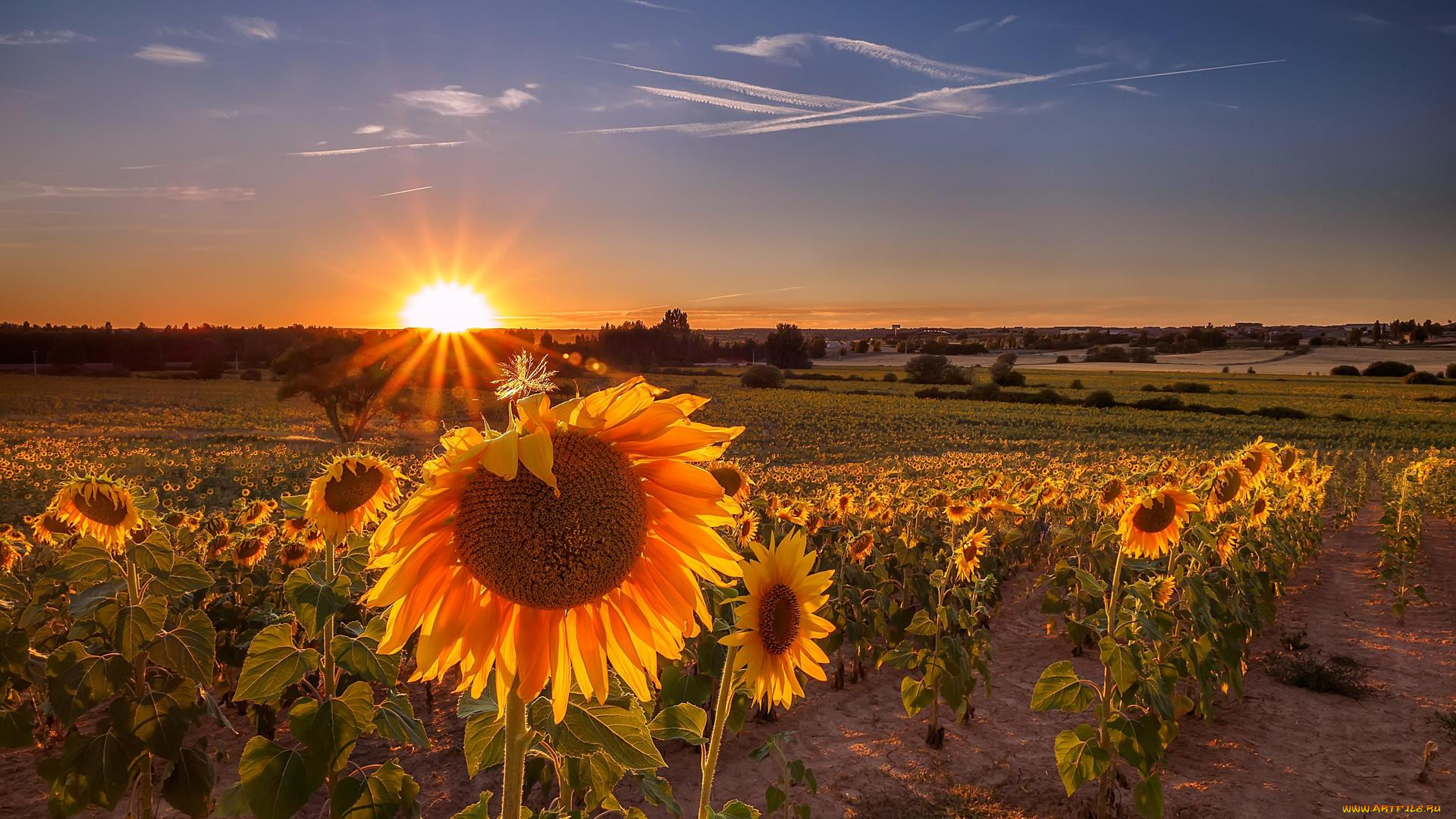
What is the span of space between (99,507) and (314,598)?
6.00ft

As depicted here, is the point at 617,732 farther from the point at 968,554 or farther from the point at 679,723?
the point at 968,554

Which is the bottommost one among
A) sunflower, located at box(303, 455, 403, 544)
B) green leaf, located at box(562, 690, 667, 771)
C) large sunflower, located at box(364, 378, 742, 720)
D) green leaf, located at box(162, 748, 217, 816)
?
green leaf, located at box(162, 748, 217, 816)

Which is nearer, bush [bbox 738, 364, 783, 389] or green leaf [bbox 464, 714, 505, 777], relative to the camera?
green leaf [bbox 464, 714, 505, 777]

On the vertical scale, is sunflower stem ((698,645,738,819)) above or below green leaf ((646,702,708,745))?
below

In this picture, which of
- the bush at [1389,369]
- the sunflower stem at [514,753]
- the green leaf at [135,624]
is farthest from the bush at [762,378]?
the sunflower stem at [514,753]

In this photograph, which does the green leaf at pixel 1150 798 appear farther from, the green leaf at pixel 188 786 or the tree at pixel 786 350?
the tree at pixel 786 350

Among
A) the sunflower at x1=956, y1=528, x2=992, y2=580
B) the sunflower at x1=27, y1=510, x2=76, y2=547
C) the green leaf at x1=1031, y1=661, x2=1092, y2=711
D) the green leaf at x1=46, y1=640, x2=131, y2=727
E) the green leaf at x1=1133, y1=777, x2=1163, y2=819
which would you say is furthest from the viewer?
the sunflower at x1=956, y1=528, x2=992, y2=580

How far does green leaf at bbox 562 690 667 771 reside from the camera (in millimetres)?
1562

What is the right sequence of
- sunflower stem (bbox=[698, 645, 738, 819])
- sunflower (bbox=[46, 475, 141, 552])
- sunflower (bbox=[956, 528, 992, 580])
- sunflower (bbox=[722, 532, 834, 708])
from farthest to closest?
sunflower (bbox=[956, 528, 992, 580]), sunflower (bbox=[46, 475, 141, 552]), sunflower (bbox=[722, 532, 834, 708]), sunflower stem (bbox=[698, 645, 738, 819])

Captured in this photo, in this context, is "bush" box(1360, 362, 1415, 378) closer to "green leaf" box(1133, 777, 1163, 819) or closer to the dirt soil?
the dirt soil

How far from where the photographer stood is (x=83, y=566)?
12.1ft

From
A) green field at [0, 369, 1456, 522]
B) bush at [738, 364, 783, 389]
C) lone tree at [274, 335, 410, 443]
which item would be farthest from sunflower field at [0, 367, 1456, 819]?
bush at [738, 364, 783, 389]

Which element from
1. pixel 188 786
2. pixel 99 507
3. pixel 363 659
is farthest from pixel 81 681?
pixel 363 659

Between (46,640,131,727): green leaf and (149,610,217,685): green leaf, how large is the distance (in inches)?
6.8
